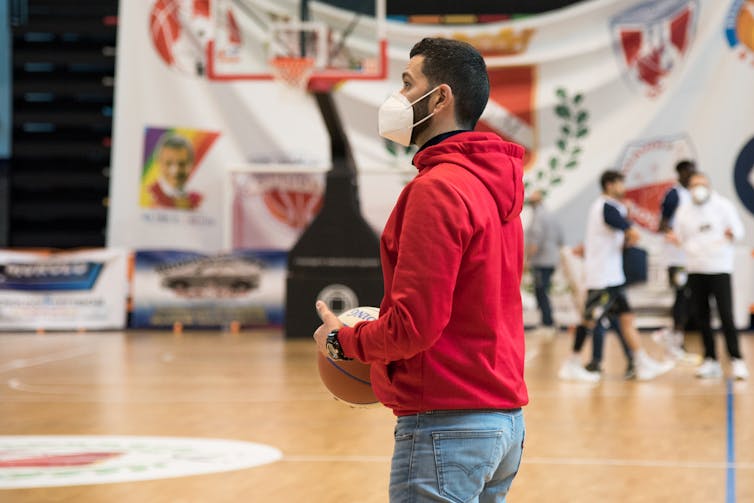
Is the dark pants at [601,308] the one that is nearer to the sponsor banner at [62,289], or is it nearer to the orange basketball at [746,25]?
the orange basketball at [746,25]

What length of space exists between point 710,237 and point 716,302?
1.75 feet

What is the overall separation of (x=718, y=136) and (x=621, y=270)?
Answer: 7216 millimetres

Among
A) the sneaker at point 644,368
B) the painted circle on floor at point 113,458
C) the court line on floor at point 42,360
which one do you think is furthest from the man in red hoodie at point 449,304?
the court line on floor at point 42,360

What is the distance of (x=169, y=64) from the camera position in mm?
16203

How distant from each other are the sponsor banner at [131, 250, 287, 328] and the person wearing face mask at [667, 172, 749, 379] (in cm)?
693

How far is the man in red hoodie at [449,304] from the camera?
222cm

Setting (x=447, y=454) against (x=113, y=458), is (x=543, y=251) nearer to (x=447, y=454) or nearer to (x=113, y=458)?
(x=113, y=458)

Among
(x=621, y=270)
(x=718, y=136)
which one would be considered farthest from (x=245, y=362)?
(x=718, y=136)

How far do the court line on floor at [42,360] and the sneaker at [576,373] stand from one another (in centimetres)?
498

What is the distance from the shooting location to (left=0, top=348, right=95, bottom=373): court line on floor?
10.5 m

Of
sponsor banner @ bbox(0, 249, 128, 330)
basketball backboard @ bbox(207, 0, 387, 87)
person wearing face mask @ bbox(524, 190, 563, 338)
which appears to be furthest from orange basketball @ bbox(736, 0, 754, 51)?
sponsor banner @ bbox(0, 249, 128, 330)

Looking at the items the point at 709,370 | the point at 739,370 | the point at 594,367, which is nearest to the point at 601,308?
the point at 594,367

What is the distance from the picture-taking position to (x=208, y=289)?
1502cm

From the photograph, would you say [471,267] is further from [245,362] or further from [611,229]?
[245,362]
